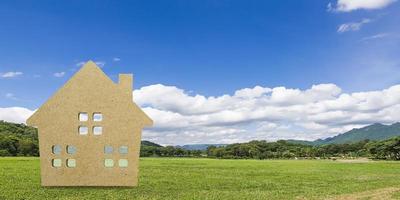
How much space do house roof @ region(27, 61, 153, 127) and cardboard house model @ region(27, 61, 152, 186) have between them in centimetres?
6

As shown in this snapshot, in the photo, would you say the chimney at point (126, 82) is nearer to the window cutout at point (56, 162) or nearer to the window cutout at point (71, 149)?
the window cutout at point (71, 149)

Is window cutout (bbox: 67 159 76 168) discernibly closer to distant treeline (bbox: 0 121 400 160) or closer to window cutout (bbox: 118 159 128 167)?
window cutout (bbox: 118 159 128 167)

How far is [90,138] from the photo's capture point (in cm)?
2739

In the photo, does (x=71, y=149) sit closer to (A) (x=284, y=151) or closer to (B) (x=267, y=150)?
(A) (x=284, y=151)

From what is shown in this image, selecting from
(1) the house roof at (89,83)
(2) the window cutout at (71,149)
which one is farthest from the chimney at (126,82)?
(2) the window cutout at (71,149)

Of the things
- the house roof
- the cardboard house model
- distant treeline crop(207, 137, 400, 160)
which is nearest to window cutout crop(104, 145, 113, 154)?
the cardboard house model

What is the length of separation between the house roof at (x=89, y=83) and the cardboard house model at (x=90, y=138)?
6 cm

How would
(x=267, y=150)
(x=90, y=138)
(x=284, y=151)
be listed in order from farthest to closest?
(x=267, y=150) → (x=284, y=151) → (x=90, y=138)

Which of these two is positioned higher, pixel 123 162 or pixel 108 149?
pixel 108 149

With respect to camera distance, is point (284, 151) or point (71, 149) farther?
point (284, 151)

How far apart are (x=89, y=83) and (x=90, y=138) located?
3.44 meters

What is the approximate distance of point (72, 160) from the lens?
1083 inches

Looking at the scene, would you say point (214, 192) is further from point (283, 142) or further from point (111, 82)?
point (283, 142)

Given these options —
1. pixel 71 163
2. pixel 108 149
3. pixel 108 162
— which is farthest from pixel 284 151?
pixel 71 163
